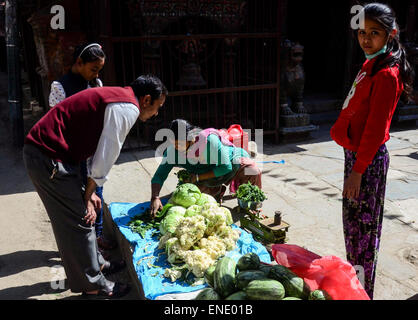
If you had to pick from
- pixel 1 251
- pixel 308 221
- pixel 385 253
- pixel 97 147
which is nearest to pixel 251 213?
pixel 308 221

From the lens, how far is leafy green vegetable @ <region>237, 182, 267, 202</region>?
3.88 metres

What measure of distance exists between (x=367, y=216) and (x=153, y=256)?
1.61m

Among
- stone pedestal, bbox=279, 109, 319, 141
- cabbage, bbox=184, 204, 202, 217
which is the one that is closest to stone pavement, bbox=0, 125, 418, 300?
stone pedestal, bbox=279, 109, 319, 141

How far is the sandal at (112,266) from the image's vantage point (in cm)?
343

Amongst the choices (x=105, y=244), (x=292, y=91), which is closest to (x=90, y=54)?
(x=105, y=244)

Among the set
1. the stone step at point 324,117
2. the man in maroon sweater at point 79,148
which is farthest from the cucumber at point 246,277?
the stone step at point 324,117

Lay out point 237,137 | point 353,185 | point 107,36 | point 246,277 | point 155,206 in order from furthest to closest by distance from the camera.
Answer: point 107,36
point 237,137
point 155,206
point 353,185
point 246,277

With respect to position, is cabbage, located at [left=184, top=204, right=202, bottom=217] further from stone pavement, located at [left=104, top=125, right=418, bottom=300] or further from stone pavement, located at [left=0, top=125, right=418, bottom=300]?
stone pavement, located at [left=104, top=125, right=418, bottom=300]

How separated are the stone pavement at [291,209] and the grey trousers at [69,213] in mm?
410

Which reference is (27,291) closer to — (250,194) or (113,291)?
(113,291)

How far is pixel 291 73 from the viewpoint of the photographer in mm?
7141

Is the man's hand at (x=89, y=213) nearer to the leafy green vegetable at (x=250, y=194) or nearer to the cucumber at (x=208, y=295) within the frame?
the cucumber at (x=208, y=295)

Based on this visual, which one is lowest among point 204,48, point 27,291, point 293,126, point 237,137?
point 27,291

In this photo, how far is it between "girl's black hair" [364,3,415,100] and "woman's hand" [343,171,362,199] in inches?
25.9
